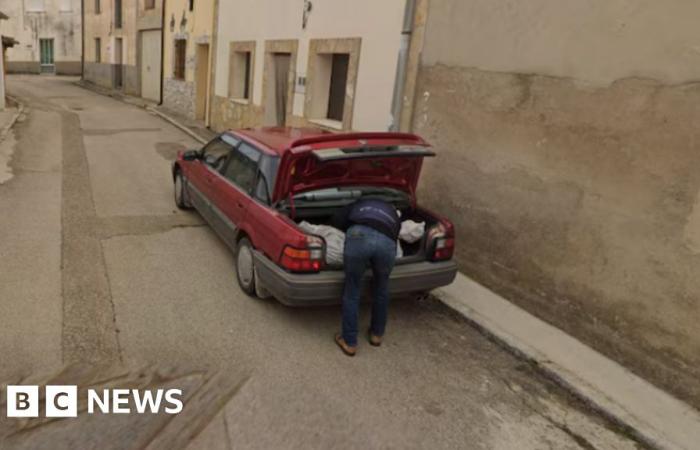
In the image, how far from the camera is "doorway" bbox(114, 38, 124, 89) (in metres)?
26.1

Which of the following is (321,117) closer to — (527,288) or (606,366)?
(527,288)

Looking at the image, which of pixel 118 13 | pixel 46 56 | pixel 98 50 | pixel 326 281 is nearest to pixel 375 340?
pixel 326 281

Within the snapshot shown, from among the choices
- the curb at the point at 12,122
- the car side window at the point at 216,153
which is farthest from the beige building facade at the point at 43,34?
the car side window at the point at 216,153

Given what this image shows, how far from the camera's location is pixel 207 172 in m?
6.34

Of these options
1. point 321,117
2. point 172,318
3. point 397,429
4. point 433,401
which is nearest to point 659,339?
point 433,401

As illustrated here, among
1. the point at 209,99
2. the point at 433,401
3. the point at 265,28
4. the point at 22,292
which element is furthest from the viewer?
the point at 209,99

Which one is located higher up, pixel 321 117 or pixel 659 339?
pixel 321 117

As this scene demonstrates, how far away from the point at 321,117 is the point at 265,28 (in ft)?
10.8

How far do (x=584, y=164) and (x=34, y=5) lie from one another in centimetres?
4043

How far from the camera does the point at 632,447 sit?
343 centimetres

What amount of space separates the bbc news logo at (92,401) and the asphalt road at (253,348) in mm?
273

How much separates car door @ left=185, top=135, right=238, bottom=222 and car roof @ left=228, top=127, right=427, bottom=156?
27 centimetres

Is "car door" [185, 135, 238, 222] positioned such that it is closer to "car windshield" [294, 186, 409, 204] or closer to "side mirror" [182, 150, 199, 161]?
"side mirror" [182, 150, 199, 161]

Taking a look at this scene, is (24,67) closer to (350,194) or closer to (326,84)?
(326,84)
